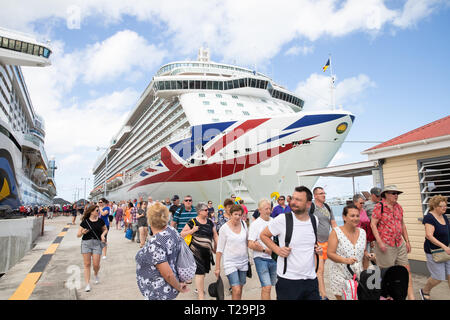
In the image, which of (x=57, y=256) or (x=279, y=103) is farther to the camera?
(x=279, y=103)

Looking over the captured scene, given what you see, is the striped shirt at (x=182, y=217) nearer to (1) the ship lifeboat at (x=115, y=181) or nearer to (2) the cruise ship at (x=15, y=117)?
(2) the cruise ship at (x=15, y=117)

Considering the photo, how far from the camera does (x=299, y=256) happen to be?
2.66m

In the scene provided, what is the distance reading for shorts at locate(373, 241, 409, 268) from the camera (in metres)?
3.85

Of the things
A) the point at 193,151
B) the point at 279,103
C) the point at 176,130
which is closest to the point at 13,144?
the point at 176,130

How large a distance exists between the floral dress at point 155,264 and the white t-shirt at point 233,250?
134 cm

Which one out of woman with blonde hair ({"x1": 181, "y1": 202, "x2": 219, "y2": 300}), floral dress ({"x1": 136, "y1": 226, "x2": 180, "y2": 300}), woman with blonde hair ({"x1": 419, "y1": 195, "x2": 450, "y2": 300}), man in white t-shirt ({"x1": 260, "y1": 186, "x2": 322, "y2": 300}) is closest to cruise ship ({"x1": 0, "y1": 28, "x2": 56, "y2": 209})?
woman with blonde hair ({"x1": 181, "y1": 202, "x2": 219, "y2": 300})

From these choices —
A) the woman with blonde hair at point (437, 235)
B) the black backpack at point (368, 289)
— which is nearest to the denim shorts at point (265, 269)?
the black backpack at point (368, 289)

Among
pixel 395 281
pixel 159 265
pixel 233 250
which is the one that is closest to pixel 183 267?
pixel 159 265

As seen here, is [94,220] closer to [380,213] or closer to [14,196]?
[380,213]

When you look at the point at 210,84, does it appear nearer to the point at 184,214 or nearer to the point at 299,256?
the point at 184,214

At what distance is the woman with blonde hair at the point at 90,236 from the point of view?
4.99 metres

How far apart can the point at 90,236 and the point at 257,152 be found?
35.5 ft
